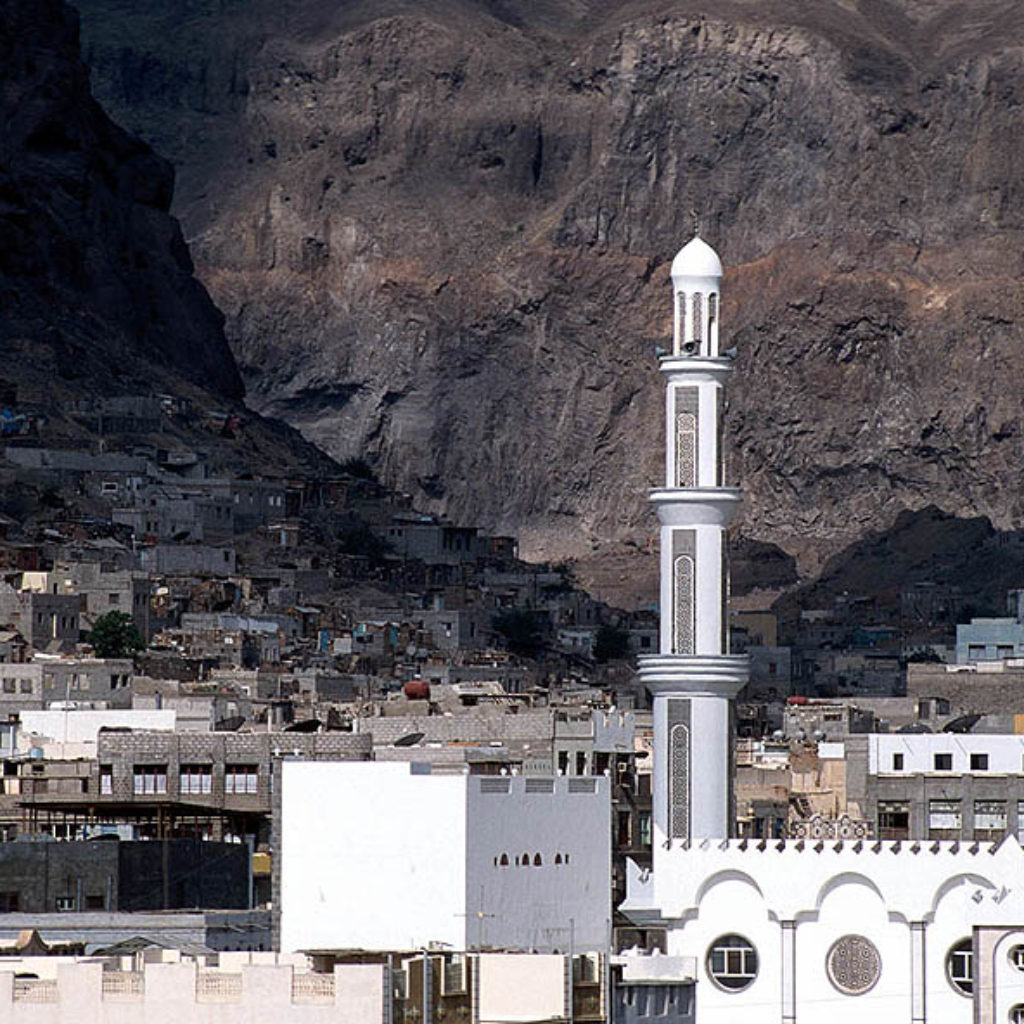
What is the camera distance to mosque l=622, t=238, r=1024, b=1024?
84.2 metres

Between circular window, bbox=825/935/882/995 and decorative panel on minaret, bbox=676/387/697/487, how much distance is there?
13.5 meters

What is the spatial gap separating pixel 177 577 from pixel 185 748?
8124 cm

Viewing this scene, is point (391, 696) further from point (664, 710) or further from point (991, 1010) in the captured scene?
point (991, 1010)

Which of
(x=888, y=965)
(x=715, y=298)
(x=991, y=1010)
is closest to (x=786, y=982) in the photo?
(x=888, y=965)

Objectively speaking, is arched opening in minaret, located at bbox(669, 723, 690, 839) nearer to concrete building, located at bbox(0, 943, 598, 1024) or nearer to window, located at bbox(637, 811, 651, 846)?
window, located at bbox(637, 811, 651, 846)

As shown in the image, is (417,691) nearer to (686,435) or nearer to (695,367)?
(686,435)

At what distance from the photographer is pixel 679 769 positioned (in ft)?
305

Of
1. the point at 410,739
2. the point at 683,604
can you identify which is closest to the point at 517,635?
the point at 410,739

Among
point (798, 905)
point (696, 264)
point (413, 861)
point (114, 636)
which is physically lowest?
point (798, 905)

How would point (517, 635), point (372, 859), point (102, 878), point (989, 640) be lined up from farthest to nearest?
point (517, 635)
point (989, 640)
point (102, 878)
point (372, 859)

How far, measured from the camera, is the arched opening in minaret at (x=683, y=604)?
9494 cm

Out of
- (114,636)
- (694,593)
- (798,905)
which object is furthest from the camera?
(114,636)

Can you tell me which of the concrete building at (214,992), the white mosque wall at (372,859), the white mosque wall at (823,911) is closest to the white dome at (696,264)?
the white mosque wall at (823,911)

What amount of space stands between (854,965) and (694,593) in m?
11.5
